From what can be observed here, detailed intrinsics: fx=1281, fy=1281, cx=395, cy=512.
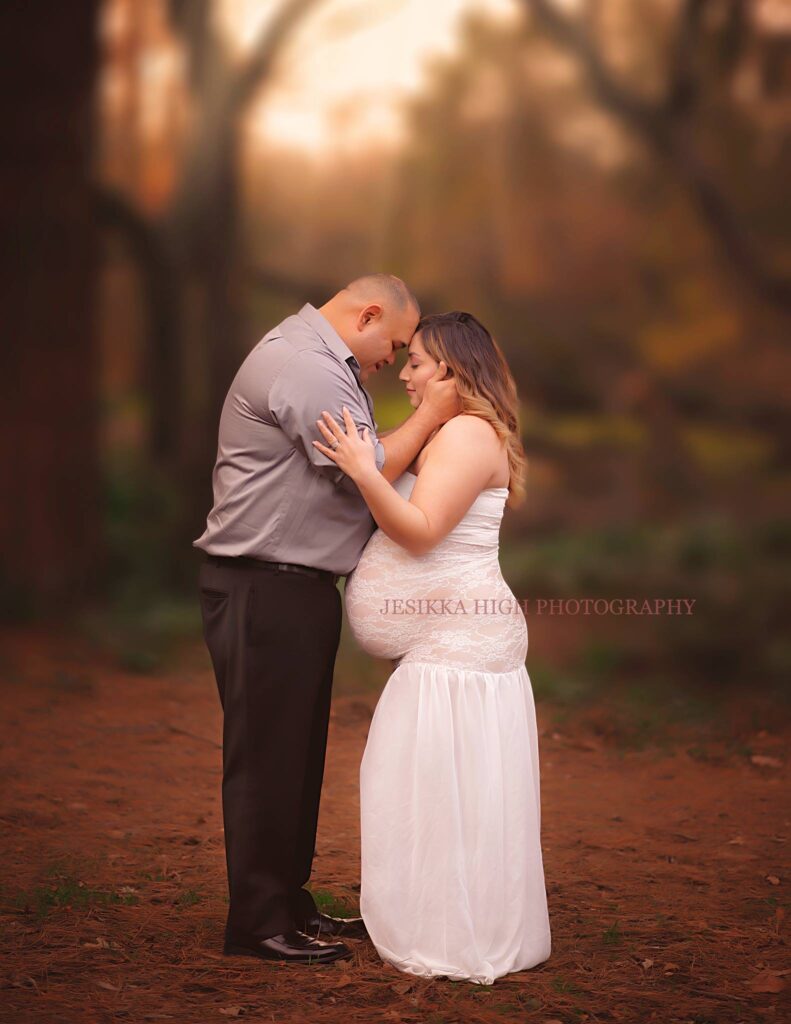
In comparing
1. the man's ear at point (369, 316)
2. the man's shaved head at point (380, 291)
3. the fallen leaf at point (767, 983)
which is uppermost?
the man's shaved head at point (380, 291)

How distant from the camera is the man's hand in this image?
4.04 meters

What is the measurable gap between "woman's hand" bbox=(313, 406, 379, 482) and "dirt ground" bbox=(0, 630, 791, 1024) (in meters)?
1.60

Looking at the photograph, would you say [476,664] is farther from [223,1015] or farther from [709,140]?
[709,140]

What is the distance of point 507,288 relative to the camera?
48.8 feet

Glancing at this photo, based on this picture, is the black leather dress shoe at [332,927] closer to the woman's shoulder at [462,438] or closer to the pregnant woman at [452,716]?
the pregnant woman at [452,716]

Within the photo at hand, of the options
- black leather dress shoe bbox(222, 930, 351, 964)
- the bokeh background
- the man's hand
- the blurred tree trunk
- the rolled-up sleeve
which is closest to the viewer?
the rolled-up sleeve

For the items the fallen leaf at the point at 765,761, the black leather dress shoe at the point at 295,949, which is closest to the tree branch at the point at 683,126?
the fallen leaf at the point at 765,761

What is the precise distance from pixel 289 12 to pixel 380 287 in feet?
37.3

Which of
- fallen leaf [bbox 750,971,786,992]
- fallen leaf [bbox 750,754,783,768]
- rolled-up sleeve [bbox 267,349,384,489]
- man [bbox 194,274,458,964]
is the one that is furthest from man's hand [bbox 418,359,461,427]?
fallen leaf [bbox 750,754,783,768]

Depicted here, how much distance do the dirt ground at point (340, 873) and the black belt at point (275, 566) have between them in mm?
1259

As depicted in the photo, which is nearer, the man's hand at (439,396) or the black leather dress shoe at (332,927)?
the man's hand at (439,396)

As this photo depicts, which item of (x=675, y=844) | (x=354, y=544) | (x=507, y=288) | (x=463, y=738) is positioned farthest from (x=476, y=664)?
(x=507, y=288)

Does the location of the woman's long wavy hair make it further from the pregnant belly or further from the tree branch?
the tree branch

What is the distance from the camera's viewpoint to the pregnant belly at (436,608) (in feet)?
13.2
